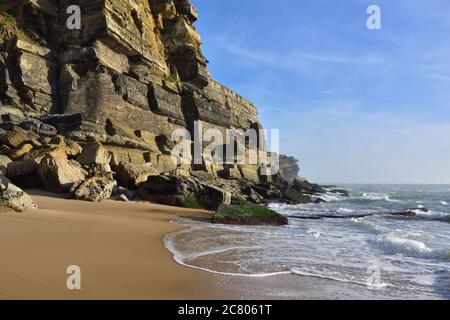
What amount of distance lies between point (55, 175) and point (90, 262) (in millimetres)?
9174

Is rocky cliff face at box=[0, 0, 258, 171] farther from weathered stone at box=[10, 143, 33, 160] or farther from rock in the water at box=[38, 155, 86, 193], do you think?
rock in the water at box=[38, 155, 86, 193]

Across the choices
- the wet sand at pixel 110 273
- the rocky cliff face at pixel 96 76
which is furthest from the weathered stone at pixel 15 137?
the wet sand at pixel 110 273

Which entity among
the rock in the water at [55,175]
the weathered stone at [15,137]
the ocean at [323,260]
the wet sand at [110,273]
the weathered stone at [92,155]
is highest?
the weathered stone at [15,137]

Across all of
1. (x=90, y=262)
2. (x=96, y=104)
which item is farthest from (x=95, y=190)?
(x=96, y=104)

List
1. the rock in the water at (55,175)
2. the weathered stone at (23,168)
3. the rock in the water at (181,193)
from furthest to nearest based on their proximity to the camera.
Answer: the rock in the water at (181,193) → the weathered stone at (23,168) → the rock in the water at (55,175)

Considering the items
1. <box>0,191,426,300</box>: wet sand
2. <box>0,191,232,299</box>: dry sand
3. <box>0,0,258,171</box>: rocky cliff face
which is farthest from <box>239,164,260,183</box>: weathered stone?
<box>0,191,426,300</box>: wet sand

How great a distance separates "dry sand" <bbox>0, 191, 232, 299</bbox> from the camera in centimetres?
358

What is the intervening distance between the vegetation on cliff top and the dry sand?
3.28 metres

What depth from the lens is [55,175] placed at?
12742 millimetres

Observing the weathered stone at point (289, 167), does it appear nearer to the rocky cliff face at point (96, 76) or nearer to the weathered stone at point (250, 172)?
the weathered stone at point (250, 172)

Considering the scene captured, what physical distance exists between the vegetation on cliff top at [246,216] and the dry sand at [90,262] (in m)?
3.28

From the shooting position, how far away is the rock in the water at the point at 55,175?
12750 mm
